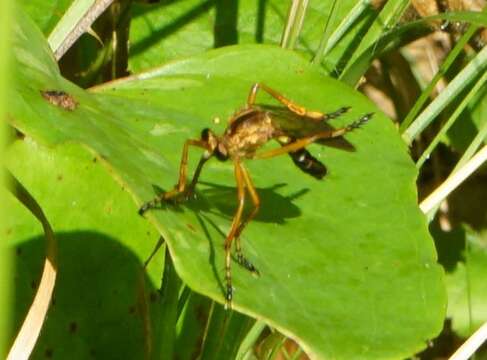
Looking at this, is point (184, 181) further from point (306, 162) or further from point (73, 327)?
point (73, 327)

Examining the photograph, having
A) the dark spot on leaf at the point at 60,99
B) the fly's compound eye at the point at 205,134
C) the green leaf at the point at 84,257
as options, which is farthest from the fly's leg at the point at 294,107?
the green leaf at the point at 84,257

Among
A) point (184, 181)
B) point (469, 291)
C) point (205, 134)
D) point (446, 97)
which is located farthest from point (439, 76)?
point (469, 291)

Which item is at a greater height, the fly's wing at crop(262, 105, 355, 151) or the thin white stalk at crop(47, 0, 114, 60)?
the fly's wing at crop(262, 105, 355, 151)

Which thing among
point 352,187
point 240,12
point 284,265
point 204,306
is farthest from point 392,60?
point 284,265

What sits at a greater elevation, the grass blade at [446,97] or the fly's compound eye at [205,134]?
the grass blade at [446,97]

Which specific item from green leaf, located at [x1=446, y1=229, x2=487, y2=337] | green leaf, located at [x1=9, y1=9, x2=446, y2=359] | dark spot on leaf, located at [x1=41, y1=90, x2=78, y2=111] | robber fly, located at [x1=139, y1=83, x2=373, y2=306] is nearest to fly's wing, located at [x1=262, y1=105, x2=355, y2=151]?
robber fly, located at [x1=139, y1=83, x2=373, y2=306]

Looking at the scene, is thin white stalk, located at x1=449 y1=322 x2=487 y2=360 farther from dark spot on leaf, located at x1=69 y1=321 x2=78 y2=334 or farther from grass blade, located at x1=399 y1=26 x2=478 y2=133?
dark spot on leaf, located at x1=69 y1=321 x2=78 y2=334

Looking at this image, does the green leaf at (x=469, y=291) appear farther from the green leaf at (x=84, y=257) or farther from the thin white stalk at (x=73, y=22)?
the thin white stalk at (x=73, y=22)
